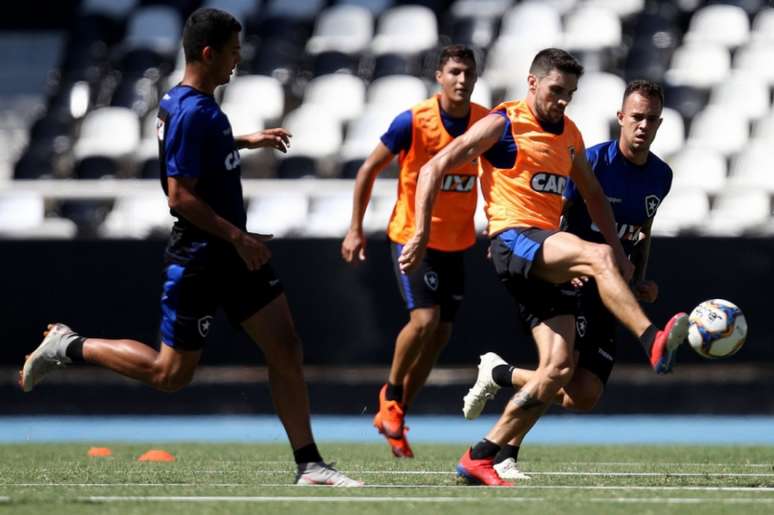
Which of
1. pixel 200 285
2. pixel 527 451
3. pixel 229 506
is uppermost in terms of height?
pixel 200 285

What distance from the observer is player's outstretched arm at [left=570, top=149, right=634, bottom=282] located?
27.2 ft

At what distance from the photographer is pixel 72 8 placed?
23547 millimetres

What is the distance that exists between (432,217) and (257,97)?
30.4 feet

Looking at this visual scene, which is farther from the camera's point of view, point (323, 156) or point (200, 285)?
point (323, 156)

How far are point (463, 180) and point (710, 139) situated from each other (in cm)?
823

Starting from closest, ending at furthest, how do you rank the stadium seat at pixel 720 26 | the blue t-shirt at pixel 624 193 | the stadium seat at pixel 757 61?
1. the blue t-shirt at pixel 624 193
2. the stadium seat at pixel 757 61
3. the stadium seat at pixel 720 26

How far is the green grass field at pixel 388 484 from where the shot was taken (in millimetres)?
6383

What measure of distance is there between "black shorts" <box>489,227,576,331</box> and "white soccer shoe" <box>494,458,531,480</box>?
886mm

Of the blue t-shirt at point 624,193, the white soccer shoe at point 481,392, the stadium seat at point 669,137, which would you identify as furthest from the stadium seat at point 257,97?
the white soccer shoe at point 481,392

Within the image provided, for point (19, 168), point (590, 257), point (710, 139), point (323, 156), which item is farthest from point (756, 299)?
point (19, 168)

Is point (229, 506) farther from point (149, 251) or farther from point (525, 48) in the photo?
point (525, 48)

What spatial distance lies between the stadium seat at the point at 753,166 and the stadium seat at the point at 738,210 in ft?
0.80

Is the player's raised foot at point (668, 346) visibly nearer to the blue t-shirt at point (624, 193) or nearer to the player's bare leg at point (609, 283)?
the player's bare leg at point (609, 283)

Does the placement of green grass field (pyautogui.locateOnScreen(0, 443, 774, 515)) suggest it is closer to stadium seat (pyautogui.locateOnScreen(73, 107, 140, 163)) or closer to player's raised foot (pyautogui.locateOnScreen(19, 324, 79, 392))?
player's raised foot (pyautogui.locateOnScreen(19, 324, 79, 392))
